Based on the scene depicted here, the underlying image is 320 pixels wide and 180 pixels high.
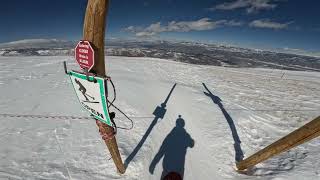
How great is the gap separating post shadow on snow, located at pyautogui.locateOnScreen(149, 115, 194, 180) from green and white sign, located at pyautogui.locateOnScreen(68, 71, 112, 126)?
2.85 m

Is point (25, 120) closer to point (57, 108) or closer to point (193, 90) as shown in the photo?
point (57, 108)

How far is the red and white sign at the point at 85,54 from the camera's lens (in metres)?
3.79

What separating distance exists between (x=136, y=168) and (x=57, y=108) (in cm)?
577

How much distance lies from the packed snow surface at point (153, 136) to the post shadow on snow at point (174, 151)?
3 cm

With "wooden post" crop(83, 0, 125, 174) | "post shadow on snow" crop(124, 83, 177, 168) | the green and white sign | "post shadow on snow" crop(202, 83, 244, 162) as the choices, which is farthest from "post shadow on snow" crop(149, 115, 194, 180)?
"wooden post" crop(83, 0, 125, 174)

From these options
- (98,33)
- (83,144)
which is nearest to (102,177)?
(83,144)

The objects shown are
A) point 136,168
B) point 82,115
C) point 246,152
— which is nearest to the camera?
point 136,168

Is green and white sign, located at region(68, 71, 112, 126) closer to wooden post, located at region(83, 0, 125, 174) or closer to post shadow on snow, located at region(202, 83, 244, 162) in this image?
wooden post, located at region(83, 0, 125, 174)

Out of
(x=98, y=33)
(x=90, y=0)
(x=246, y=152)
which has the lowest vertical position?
(x=246, y=152)

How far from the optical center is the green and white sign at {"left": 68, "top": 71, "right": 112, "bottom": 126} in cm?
400

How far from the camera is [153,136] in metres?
8.62

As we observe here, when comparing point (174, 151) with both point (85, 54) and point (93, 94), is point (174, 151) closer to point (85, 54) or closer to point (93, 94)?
point (93, 94)

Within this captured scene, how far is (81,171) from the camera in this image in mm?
6059

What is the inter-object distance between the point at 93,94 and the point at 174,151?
4391 millimetres
